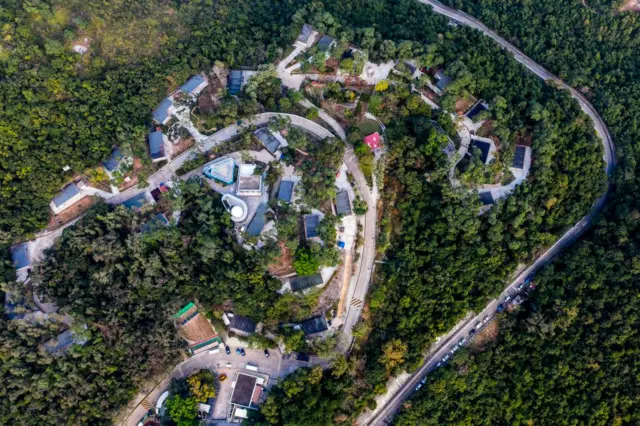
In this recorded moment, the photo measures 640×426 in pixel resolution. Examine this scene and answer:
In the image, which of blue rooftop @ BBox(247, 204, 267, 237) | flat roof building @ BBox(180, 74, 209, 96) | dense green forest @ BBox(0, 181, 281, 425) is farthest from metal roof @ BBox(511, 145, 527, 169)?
flat roof building @ BBox(180, 74, 209, 96)

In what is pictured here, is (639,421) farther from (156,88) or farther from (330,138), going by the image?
(156,88)

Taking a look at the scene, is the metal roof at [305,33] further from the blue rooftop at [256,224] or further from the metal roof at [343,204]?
the blue rooftop at [256,224]

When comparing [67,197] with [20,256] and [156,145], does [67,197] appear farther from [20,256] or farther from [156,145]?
[156,145]

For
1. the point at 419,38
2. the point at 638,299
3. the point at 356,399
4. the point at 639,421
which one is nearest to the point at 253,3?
the point at 419,38

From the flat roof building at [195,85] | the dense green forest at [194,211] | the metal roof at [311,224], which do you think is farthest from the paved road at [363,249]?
the flat roof building at [195,85]

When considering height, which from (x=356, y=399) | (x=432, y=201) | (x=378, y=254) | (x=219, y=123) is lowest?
(x=356, y=399)

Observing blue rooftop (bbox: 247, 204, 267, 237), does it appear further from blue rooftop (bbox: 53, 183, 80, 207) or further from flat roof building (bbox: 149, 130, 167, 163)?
blue rooftop (bbox: 53, 183, 80, 207)
